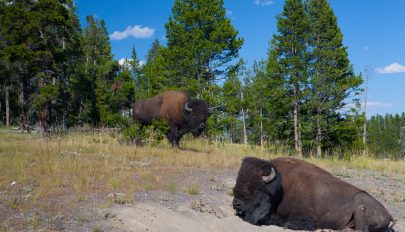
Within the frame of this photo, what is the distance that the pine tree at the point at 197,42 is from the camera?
950 inches

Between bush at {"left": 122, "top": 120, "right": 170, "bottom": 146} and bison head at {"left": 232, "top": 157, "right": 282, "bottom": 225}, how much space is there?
8850 mm

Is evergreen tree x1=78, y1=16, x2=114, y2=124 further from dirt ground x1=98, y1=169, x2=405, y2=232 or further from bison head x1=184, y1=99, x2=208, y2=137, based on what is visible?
dirt ground x1=98, y1=169, x2=405, y2=232

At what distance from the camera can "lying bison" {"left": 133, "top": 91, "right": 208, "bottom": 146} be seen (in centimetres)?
1571

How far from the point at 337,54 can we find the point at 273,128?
5.76 meters

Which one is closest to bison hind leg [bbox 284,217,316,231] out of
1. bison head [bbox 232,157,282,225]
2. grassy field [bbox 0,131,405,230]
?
bison head [bbox 232,157,282,225]

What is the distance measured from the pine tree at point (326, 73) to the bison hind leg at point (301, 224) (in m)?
15.6

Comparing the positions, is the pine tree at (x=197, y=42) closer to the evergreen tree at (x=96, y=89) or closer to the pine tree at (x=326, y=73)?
the pine tree at (x=326, y=73)

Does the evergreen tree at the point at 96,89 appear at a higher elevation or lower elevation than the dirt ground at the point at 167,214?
higher

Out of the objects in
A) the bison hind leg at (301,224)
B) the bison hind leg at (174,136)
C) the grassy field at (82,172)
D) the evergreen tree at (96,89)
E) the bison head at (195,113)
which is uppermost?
the evergreen tree at (96,89)

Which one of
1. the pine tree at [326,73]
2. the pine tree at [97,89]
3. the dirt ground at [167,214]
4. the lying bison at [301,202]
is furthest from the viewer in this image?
the pine tree at [97,89]

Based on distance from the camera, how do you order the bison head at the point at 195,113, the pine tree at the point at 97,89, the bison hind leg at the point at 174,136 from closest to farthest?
1. the bison head at the point at 195,113
2. the bison hind leg at the point at 174,136
3. the pine tree at the point at 97,89

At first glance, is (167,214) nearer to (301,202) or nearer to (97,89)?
(301,202)

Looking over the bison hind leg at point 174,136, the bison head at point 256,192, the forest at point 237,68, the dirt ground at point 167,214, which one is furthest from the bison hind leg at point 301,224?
the forest at point 237,68

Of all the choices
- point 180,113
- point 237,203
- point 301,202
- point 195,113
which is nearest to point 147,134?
point 180,113
